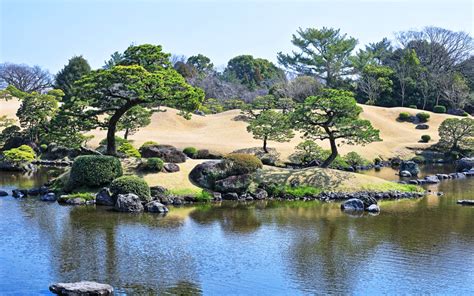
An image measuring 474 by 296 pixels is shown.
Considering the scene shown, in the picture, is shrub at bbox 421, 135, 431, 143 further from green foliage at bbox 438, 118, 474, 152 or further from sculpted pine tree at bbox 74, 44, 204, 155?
sculpted pine tree at bbox 74, 44, 204, 155

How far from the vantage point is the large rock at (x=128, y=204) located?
2447 cm

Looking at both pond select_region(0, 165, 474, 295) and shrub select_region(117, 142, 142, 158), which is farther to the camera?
shrub select_region(117, 142, 142, 158)

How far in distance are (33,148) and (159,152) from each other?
56.1ft

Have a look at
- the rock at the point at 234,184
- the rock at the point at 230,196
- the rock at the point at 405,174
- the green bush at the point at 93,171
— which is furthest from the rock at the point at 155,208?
the rock at the point at 405,174

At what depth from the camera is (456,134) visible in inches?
2015

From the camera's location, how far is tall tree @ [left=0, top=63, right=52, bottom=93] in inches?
3661

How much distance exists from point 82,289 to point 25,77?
284 feet

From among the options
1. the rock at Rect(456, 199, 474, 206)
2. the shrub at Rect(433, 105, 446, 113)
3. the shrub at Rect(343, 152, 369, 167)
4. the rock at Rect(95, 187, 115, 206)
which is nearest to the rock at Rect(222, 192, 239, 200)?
the rock at Rect(95, 187, 115, 206)

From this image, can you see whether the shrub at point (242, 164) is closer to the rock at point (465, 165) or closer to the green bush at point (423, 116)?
the rock at point (465, 165)

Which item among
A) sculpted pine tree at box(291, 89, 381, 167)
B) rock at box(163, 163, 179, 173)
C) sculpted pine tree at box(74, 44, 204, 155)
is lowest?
rock at box(163, 163, 179, 173)

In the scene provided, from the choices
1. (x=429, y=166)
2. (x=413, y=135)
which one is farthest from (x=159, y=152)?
(x=413, y=135)

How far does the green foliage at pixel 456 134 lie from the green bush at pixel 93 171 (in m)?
33.1

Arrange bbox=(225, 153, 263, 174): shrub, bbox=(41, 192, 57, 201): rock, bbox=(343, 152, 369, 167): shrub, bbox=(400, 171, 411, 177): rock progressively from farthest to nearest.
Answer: bbox=(343, 152, 369, 167): shrub → bbox=(400, 171, 411, 177): rock → bbox=(225, 153, 263, 174): shrub → bbox=(41, 192, 57, 201): rock

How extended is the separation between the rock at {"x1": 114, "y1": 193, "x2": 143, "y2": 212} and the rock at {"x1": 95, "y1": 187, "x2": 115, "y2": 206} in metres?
0.88
